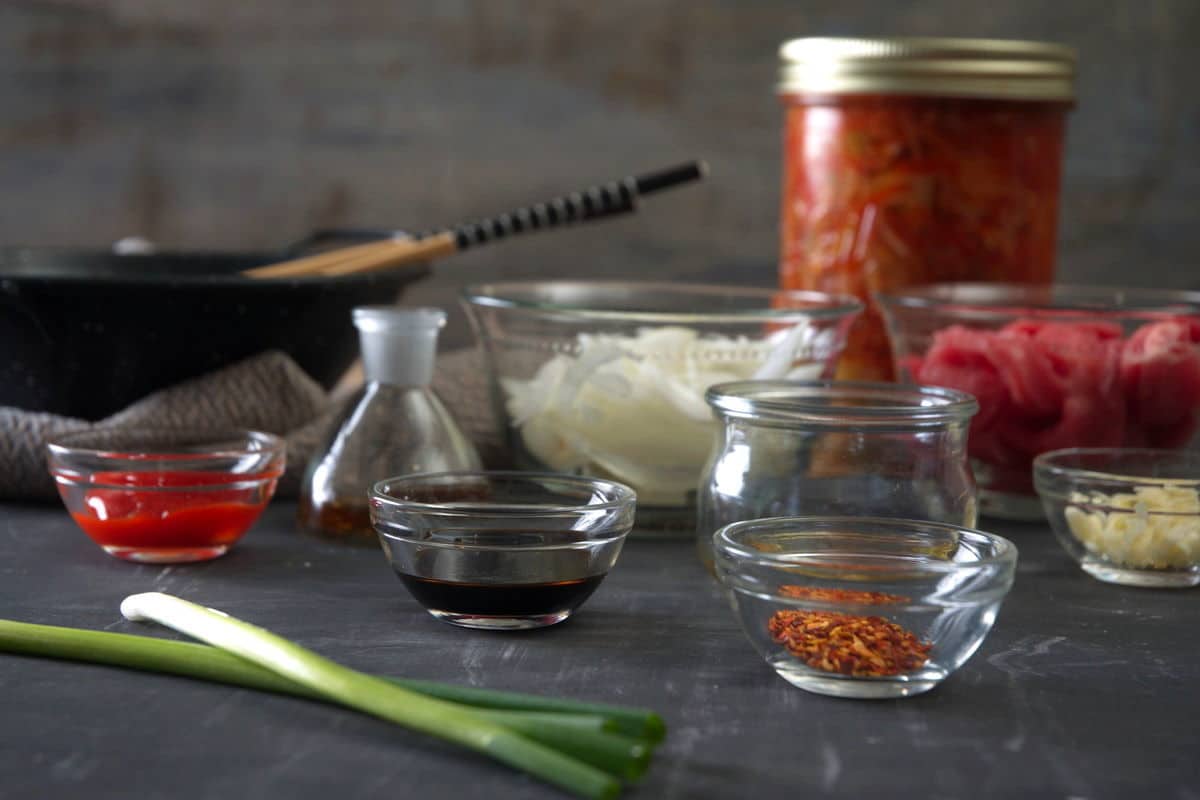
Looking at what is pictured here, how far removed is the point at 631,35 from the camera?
1.96 m

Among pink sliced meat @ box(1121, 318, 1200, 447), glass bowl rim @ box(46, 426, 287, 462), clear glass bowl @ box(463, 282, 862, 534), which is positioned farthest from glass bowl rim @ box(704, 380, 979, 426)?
glass bowl rim @ box(46, 426, 287, 462)

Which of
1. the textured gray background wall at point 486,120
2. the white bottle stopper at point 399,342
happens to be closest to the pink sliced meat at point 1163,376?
the white bottle stopper at point 399,342

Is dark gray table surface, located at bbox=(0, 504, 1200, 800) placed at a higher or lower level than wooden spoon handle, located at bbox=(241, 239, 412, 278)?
lower

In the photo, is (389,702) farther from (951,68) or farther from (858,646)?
(951,68)

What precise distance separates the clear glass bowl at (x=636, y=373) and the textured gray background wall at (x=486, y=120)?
3.16 ft

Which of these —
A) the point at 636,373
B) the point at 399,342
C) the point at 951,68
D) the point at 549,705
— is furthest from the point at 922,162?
the point at 549,705

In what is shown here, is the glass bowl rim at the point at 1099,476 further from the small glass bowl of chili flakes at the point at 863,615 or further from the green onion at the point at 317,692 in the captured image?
the green onion at the point at 317,692

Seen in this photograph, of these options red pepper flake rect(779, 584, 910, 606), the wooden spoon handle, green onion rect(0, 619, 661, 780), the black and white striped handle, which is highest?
the black and white striped handle

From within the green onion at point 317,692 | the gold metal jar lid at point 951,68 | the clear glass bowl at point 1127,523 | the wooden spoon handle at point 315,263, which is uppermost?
the gold metal jar lid at point 951,68

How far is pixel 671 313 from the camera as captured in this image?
0.98 meters

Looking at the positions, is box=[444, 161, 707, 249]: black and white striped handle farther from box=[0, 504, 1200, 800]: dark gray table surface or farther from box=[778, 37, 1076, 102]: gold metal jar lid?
box=[0, 504, 1200, 800]: dark gray table surface

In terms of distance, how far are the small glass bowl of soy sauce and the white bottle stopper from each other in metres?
0.21

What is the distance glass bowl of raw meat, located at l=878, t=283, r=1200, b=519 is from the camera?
103 cm

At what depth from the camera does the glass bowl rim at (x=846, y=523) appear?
2.21ft
